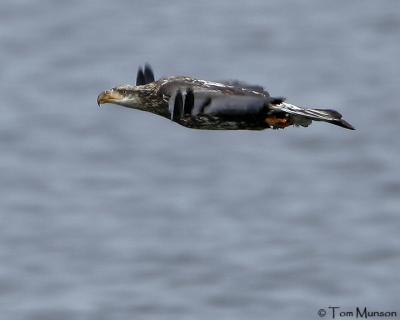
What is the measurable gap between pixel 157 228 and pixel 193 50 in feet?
13.7

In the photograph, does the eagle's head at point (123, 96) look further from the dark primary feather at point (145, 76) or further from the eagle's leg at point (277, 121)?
the eagle's leg at point (277, 121)

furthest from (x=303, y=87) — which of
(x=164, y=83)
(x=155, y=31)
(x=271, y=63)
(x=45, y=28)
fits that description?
(x=164, y=83)

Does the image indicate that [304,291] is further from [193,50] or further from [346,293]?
[193,50]

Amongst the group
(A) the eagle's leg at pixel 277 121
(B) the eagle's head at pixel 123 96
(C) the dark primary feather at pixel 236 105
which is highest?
(B) the eagle's head at pixel 123 96

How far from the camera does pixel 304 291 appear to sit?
88.0 ft

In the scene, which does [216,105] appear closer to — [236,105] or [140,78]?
[236,105]

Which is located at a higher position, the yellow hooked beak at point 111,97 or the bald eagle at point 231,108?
the yellow hooked beak at point 111,97
